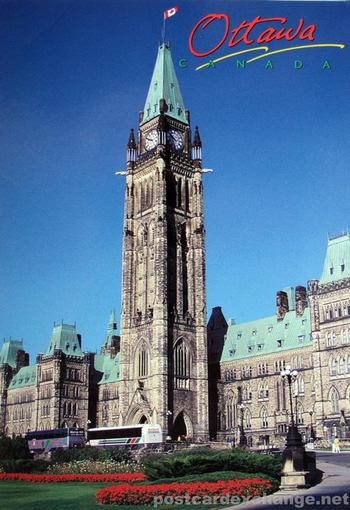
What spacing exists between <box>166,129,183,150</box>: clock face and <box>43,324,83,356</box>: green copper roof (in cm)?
2943

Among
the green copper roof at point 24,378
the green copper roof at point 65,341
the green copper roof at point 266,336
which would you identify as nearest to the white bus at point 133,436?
the green copper roof at point 266,336

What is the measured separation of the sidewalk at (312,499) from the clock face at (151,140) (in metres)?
57.5

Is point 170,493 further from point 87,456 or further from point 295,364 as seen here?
point 295,364

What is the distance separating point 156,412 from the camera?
65375mm

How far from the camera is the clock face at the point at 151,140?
7682 centimetres

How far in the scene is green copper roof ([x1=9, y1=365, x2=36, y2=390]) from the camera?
315ft

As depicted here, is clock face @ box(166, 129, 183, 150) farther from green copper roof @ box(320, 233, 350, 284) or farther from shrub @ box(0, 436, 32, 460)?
shrub @ box(0, 436, 32, 460)

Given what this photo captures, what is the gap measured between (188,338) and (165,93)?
28.8 m

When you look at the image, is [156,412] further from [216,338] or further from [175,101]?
[175,101]

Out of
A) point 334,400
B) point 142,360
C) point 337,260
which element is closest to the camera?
point 334,400

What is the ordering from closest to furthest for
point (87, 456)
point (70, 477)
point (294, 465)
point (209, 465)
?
point (209, 465) < point (294, 465) < point (70, 477) < point (87, 456)

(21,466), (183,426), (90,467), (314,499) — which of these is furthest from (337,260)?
(314,499)

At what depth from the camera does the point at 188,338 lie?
70.5m

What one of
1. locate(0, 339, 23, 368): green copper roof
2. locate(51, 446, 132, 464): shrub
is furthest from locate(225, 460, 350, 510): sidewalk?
locate(0, 339, 23, 368): green copper roof
